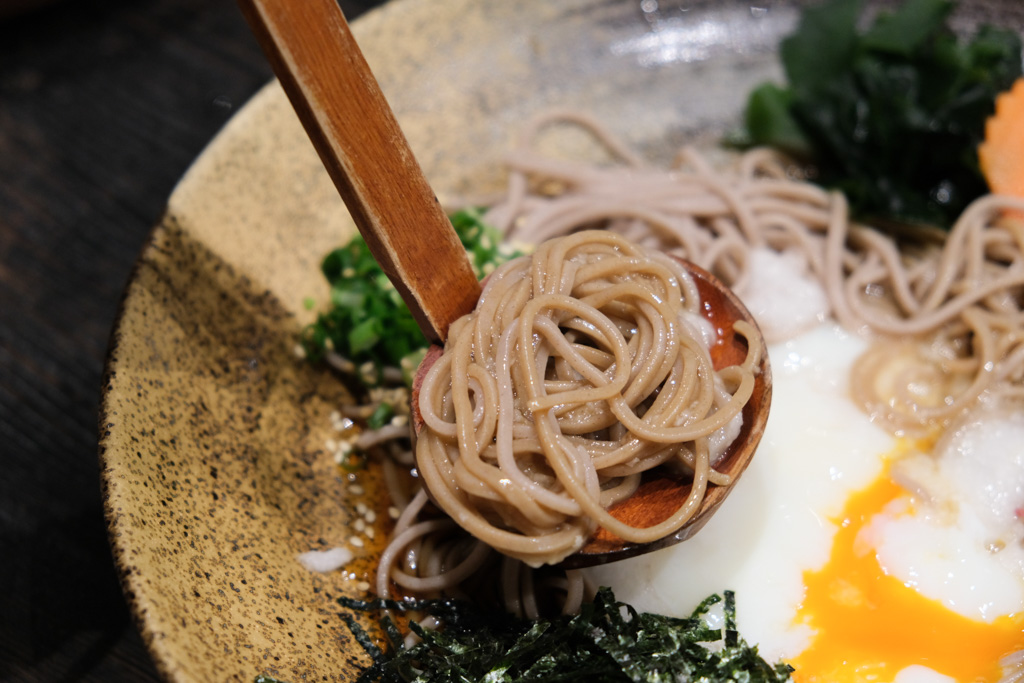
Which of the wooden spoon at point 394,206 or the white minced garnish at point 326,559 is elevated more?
the wooden spoon at point 394,206

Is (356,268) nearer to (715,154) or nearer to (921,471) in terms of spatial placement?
(715,154)

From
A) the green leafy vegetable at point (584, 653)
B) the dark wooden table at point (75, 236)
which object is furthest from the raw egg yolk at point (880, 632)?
the dark wooden table at point (75, 236)

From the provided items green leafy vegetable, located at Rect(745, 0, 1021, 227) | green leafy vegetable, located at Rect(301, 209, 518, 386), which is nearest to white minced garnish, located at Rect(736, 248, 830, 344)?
green leafy vegetable, located at Rect(745, 0, 1021, 227)

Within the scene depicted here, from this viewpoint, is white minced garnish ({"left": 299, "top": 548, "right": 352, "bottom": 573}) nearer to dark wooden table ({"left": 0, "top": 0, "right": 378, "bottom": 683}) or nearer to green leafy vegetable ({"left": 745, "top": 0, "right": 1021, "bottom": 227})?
dark wooden table ({"left": 0, "top": 0, "right": 378, "bottom": 683})

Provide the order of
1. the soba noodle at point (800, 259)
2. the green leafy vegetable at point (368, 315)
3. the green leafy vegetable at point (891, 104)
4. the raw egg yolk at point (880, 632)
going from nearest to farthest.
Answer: the raw egg yolk at point (880, 632) < the soba noodle at point (800, 259) < the green leafy vegetable at point (368, 315) < the green leafy vegetable at point (891, 104)

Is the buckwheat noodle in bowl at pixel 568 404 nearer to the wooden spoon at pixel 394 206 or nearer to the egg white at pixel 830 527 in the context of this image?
the wooden spoon at pixel 394 206

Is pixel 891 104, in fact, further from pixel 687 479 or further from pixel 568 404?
pixel 568 404
